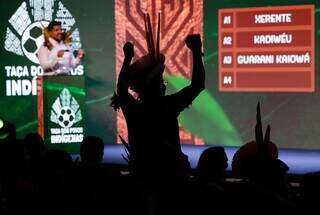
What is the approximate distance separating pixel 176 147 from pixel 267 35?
15.0 feet

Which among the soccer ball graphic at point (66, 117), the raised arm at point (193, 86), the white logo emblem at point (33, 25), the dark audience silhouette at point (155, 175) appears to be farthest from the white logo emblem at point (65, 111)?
the raised arm at point (193, 86)

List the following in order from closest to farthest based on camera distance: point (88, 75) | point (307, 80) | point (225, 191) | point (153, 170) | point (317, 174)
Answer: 1. point (317, 174)
2. point (225, 191)
3. point (153, 170)
4. point (307, 80)
5. point (88, 75)

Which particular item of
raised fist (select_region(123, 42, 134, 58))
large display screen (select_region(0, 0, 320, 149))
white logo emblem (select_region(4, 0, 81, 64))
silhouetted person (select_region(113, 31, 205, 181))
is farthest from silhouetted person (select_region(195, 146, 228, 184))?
white logo emblem (select_region(4, 0, 81, 64))

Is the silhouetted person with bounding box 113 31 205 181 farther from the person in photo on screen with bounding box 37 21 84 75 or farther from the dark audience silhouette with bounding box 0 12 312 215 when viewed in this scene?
the person in photo on screen with bounding box 37 21 84 75

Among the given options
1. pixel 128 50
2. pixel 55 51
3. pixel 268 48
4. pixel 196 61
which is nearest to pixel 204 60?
pixel 268 48

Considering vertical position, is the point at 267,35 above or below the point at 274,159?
above

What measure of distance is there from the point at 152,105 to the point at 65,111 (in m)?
4.29

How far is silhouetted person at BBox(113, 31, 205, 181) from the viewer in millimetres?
2602

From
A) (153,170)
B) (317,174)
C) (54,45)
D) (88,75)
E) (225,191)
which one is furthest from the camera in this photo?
(88,75)

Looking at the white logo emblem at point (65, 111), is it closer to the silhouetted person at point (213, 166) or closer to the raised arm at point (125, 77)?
the raised arm at point (125, 77)

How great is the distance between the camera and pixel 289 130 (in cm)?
706

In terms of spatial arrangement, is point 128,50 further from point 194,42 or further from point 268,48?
point 268,48

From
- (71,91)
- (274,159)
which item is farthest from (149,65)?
(71,91)

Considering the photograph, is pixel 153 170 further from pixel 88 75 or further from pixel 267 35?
pixel 88 75
